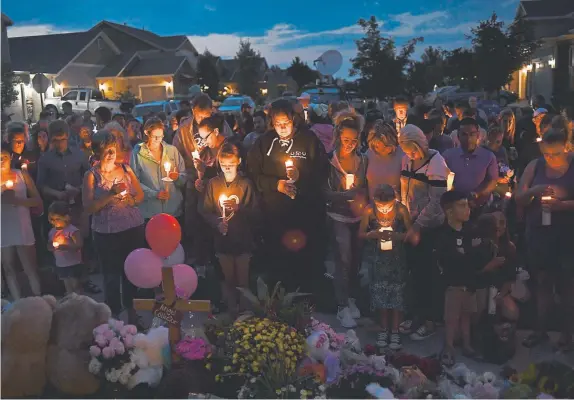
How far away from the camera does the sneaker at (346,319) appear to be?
5578 mm

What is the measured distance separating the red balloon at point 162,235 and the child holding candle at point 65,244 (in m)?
1.83

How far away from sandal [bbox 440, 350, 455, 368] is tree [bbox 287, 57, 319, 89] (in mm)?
52306

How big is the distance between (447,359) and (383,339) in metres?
0.61

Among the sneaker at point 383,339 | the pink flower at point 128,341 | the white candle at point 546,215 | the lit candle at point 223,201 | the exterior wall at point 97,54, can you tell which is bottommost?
the sneaker at point 383,339

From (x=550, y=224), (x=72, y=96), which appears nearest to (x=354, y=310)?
(x=550, y=224)

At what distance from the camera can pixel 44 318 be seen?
151 inches

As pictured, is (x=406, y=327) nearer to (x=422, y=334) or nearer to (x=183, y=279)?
(x=422, y=334)

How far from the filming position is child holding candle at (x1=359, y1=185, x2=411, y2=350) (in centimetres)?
505

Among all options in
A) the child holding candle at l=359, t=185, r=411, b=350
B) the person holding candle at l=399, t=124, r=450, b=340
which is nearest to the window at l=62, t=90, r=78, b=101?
the person holding candle at l=399, t=124, r=450, b=340

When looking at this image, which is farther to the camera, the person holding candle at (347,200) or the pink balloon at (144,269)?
the person holding candle at (347,200)

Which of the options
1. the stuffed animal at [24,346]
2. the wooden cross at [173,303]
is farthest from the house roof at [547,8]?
the stuffed animal at [24,346]

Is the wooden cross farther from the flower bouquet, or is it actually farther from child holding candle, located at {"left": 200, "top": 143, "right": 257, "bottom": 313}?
child holding candle, located at {"left": 200, "top": 143, "right": 257, "bottom": 313}

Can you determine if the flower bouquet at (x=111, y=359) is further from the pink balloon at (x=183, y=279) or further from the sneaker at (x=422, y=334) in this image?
the sneaker at (x=422, y=334)

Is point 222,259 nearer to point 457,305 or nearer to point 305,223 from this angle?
point 305,223
